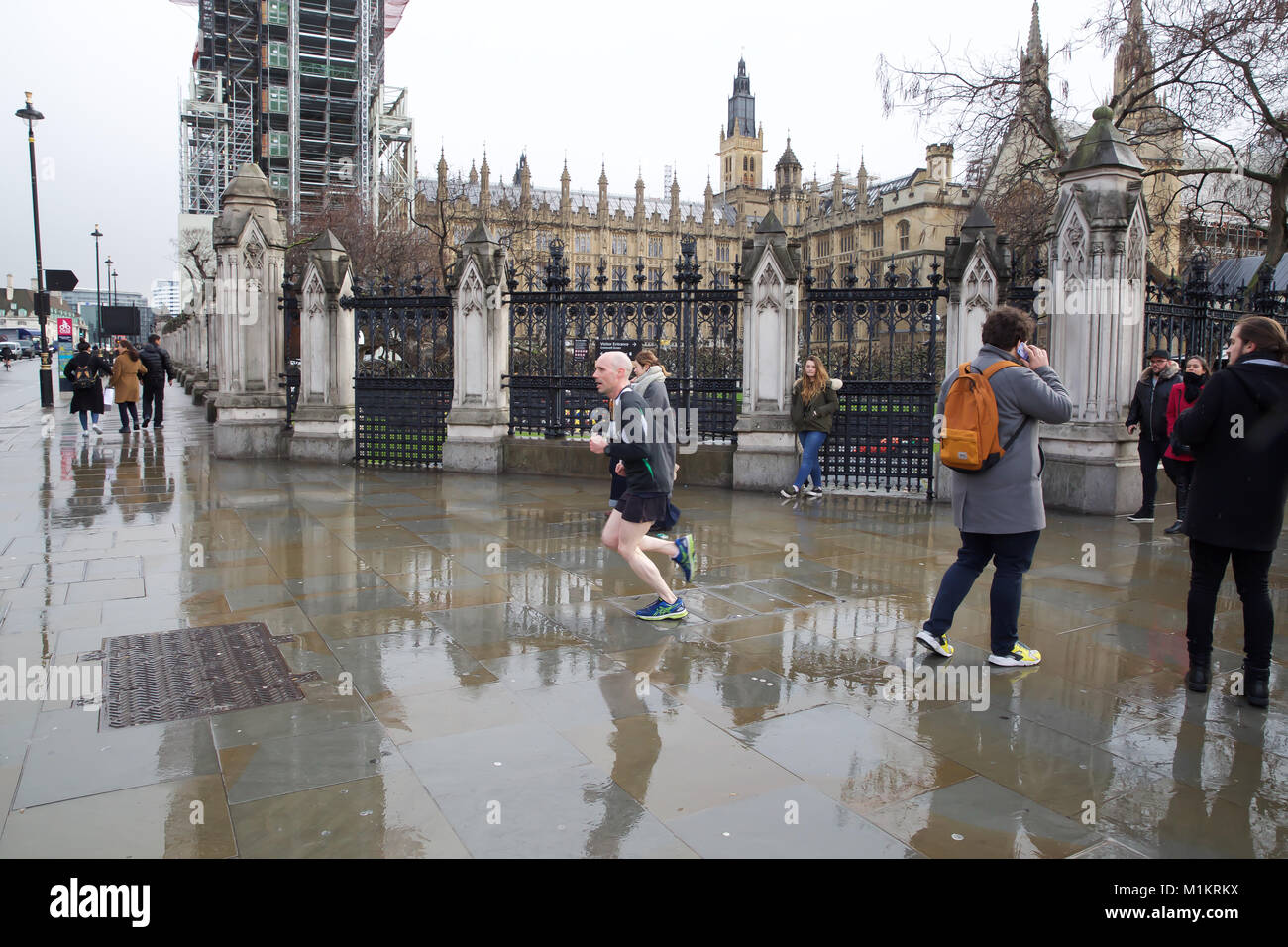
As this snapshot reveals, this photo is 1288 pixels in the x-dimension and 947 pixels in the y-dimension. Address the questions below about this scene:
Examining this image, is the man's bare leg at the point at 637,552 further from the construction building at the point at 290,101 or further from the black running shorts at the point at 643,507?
the construction building at the point at 290,101

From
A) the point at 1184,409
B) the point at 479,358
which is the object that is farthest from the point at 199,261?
the point at 1184,409

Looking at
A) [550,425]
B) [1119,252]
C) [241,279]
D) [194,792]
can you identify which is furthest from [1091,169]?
[241,279]

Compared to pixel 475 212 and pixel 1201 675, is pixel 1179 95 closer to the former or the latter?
pixel 1201 675

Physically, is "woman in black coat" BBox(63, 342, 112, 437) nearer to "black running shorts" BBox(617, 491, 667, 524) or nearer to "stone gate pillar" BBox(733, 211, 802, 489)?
"stone gate pillar" BBox(733, 211, 802, 489)

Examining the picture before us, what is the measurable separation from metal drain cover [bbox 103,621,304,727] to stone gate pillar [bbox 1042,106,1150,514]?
838cm

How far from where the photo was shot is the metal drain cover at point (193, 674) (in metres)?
4.39

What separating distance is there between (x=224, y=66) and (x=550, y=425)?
4498cm

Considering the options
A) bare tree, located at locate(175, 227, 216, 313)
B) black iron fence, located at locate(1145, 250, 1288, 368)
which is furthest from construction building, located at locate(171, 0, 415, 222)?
black iron fence, located at locate(1145, 250, 1288, 368)

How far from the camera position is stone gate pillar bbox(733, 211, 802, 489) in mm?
11453

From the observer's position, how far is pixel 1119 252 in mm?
10055

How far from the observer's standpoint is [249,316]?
46.6ft

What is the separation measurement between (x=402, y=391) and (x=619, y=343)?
3.71 meters
